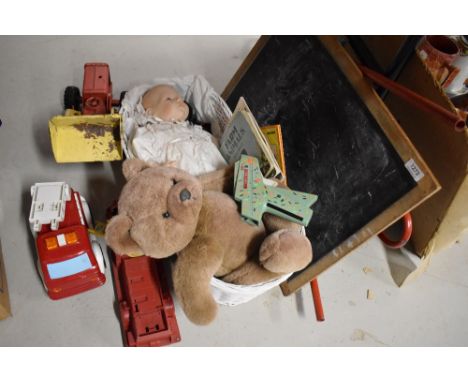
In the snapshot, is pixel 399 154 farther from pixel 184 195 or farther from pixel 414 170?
pixel 184 195

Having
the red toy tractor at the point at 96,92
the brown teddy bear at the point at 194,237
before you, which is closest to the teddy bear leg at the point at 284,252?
the brown teddy bear at the point at 194,237

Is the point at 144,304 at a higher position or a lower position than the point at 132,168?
lower

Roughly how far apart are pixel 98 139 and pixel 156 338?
1.87 ft

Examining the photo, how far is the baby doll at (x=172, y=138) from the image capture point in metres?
0.98

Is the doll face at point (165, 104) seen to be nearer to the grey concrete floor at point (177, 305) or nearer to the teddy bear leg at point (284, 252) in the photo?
the grey concrete floor at point (177, 305)

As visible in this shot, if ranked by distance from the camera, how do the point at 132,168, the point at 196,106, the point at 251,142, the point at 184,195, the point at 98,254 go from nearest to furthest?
the point at 184,195 → the point at 132,168 → the point at 251,142 → the point at 98,254 → the point at 196,106

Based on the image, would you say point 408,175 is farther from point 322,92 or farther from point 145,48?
point 145,48

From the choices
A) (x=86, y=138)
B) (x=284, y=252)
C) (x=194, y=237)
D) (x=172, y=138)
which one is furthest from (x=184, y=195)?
(x=86, y=138)

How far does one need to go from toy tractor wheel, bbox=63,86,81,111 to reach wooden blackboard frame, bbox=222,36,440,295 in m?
0.79

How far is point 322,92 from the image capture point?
0.95 m

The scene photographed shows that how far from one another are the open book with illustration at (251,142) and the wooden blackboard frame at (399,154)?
211 millimetres

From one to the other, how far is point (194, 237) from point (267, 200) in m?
0.17

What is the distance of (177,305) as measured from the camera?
41.1 inches

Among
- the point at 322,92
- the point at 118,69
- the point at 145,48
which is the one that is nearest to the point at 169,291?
the point at 322,92
